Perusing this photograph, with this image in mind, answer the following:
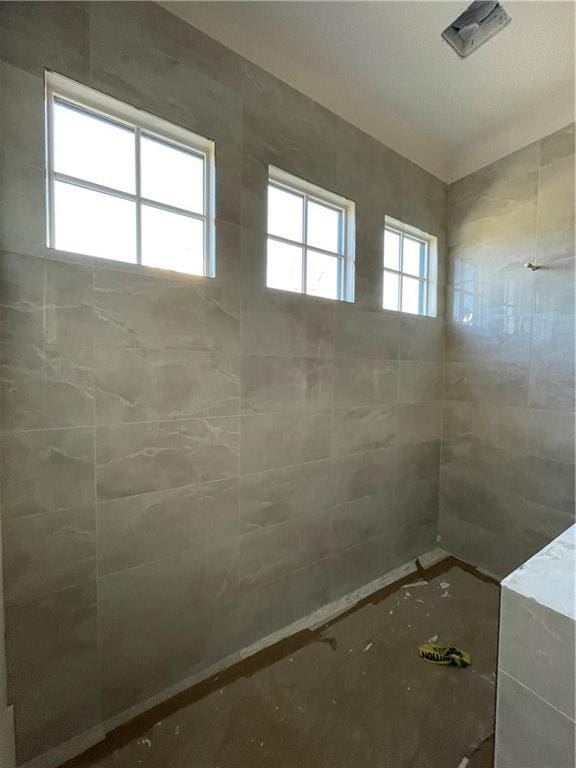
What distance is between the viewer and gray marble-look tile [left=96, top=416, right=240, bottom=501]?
1260 millimetres

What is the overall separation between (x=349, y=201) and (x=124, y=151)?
119 cm

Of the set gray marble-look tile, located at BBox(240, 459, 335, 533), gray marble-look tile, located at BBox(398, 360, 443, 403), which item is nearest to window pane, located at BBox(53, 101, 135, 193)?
gray marble-look tile, located at BBox(240, 459, 335, 533)

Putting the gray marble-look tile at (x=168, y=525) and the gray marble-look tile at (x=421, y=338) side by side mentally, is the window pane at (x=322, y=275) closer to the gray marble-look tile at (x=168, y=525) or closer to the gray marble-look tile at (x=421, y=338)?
the gray marble-look tile at (x=421, y=338)

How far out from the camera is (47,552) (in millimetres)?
1160

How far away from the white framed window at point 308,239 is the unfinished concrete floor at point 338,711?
1.87 meters

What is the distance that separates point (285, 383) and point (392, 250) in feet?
4.19

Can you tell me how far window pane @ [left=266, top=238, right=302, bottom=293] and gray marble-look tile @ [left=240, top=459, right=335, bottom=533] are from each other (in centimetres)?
98

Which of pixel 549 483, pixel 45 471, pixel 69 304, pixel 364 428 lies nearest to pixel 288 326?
pixel 364 428

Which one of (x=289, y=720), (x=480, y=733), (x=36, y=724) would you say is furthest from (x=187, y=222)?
(x=480, y=733)

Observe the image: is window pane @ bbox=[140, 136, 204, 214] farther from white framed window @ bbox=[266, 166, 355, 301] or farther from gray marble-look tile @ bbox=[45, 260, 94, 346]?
gray marble-look tile @ bbox=[45, 260, 94, 346]

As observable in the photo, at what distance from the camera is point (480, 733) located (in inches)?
50.4

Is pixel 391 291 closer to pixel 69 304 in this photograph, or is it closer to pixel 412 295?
pixel 412 295

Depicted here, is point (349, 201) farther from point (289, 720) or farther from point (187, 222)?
point (289, 720)

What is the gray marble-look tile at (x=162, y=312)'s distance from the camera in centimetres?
123
